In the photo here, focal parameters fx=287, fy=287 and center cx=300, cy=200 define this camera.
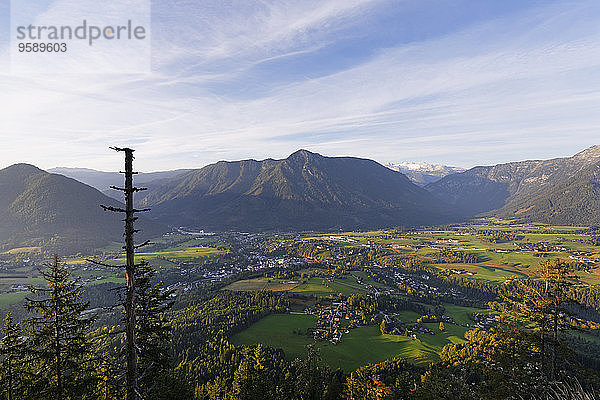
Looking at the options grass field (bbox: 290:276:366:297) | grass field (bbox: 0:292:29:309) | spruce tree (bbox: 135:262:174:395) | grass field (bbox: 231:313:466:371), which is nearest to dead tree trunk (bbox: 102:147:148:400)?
spruce tree (bbox: 135:262:174:395)

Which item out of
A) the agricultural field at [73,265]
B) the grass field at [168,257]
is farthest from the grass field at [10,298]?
the grass field at [168,257]

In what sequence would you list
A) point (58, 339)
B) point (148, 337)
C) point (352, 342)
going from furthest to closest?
point (352, 342), point (148, 337), point (58, 339)

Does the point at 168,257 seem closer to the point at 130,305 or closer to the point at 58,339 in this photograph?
the point at 58,339

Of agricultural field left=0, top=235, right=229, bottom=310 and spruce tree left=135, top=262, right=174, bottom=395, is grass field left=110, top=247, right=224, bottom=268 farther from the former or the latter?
spruce tree left=135, top=262, right=174, bottom=395

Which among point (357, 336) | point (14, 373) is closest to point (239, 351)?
point (357, 336)

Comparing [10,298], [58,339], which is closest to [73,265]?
[10,298]

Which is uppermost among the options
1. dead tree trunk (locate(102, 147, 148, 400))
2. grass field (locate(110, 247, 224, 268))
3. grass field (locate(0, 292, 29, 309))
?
dead tree trunk (locate(102, 147, 148, 400))

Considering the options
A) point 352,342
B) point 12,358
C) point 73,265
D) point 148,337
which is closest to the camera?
point 12,358

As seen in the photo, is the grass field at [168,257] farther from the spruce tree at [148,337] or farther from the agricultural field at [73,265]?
the spruce tree at [148,337]
